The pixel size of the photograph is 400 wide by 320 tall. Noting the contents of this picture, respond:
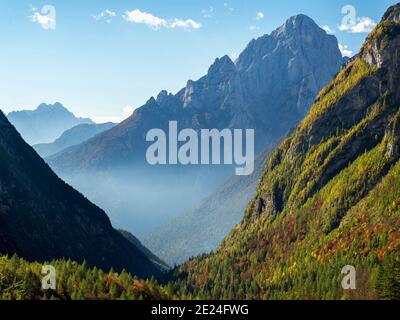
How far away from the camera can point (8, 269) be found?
14562 centimetres
